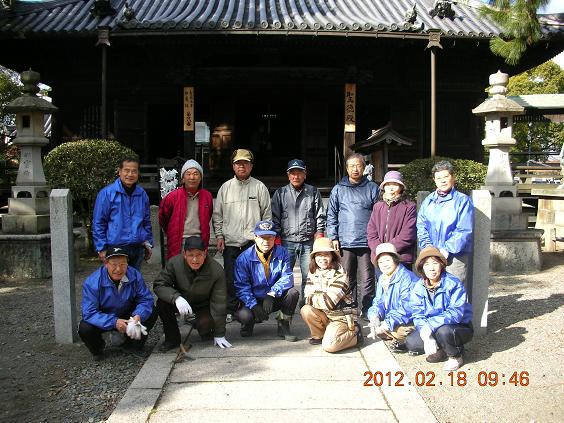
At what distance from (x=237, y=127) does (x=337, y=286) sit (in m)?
10.7

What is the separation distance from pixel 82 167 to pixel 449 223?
6.26 meters

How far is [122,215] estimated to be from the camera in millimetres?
5008

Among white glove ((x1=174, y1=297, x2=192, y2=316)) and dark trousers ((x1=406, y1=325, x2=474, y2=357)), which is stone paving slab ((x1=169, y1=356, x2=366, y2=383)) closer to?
white glove ((x1=174, y1=297, x2=192, y2=316))

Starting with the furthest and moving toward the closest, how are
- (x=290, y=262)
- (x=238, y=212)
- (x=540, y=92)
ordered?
(x=540, y=92) → (x=238, y=212) → (x=290, y=262)

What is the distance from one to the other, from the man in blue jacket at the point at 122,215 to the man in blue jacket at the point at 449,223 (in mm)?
2622

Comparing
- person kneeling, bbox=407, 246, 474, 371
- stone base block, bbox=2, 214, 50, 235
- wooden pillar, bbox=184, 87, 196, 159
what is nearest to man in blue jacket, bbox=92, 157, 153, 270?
person kneeling, bbox=407, 246, 474, 371

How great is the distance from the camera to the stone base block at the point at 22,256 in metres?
8.07

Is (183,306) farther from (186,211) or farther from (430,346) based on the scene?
(430,346)

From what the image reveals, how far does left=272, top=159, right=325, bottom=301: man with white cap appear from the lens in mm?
5337

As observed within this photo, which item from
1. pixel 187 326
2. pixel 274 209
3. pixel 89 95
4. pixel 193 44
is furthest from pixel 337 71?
pixel 187 326

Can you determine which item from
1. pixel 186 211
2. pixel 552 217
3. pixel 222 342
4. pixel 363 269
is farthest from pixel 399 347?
pixel 552 217

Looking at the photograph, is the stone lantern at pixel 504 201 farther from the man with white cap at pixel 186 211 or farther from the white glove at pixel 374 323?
the man with white cap at pixel 186 211
